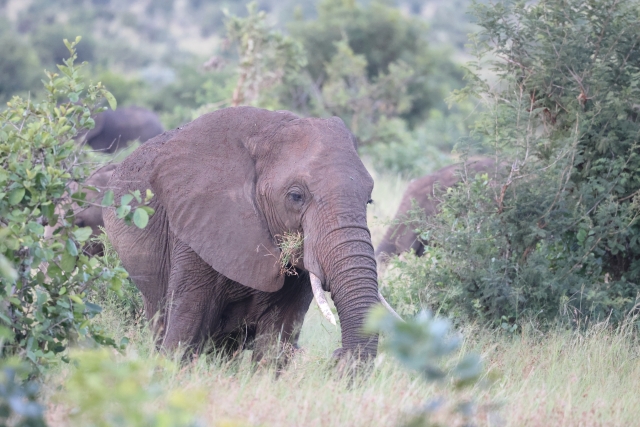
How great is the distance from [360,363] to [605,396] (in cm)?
161

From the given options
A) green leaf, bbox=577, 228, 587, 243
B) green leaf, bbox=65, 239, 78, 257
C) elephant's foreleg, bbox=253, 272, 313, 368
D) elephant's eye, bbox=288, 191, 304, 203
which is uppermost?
green leaf, bbox=577, 228, 587, 243

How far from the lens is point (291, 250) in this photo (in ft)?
17.5

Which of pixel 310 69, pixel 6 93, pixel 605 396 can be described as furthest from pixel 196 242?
pixel 6 93

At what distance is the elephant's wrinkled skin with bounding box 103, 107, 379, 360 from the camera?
16.7ft

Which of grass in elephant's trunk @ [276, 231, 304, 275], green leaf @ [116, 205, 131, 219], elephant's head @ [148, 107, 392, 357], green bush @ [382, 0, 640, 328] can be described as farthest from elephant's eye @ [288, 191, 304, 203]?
green bush @ [382, 0, 640, 328]

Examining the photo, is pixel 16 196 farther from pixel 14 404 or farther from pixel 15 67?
pixel 15 67

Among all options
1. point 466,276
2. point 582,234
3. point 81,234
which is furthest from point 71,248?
point 582,234

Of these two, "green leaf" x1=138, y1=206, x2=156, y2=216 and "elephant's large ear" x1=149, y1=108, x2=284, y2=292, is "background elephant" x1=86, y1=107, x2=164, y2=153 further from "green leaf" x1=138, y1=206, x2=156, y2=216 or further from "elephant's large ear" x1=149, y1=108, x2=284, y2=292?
"green leaf" x1=138, y1=206, x2=156, y2=216

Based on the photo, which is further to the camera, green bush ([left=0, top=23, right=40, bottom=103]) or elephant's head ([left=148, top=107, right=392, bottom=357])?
green bush ([left=0, top=23, right=40, bottom=103])

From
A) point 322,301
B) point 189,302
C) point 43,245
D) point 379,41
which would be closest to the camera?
point 43,245

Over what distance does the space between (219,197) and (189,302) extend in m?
0.66

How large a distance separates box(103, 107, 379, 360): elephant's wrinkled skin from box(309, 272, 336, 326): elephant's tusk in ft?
0.17

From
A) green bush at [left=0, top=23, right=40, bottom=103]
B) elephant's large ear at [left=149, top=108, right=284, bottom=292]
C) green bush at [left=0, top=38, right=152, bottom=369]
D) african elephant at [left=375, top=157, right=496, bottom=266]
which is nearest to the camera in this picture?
green bush at [left=0, top=38, right=152, bottom=369]

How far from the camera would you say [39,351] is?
4391 mm
